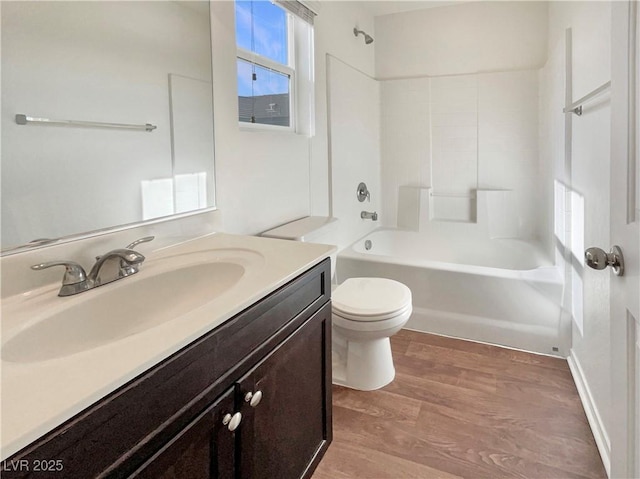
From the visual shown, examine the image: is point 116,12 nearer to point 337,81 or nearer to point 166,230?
point 166,230

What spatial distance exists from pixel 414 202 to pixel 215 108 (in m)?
2.41

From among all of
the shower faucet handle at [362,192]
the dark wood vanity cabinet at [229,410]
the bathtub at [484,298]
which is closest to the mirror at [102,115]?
the dark wood vanity cabinet at [229,410]

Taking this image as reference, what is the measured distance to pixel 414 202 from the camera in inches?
144

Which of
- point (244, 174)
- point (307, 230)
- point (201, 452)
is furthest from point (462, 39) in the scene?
point (201, 452)

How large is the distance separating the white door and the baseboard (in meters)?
0.55

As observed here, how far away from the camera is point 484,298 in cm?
249

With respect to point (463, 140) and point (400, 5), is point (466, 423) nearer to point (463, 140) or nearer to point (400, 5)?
point (463, 140)

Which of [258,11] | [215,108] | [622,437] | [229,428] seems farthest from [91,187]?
[622,437]

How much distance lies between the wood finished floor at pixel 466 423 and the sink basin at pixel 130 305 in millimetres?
881

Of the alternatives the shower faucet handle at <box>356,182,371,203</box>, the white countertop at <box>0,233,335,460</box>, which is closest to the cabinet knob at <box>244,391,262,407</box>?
the white countertop at <box>0,233,335,460</box>

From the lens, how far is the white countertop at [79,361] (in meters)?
0.52

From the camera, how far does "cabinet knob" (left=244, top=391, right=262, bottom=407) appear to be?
938mm

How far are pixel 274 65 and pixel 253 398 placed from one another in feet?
5.63

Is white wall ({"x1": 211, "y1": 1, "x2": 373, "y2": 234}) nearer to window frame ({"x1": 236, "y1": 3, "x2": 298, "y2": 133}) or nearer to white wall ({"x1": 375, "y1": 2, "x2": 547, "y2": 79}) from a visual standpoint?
window frame ({"x1": 236, "y1": 3, "x2": 298, "y2": 133})
